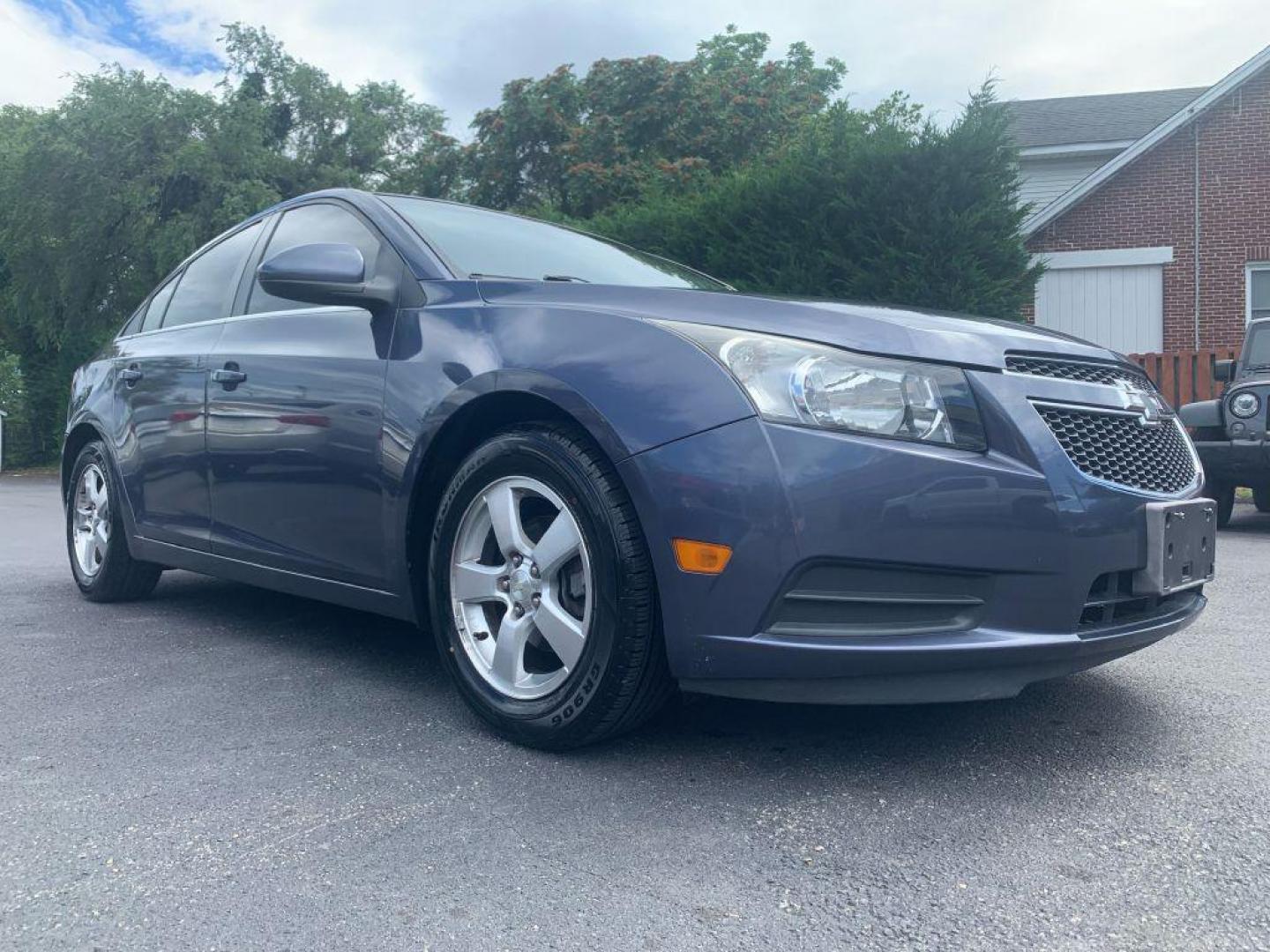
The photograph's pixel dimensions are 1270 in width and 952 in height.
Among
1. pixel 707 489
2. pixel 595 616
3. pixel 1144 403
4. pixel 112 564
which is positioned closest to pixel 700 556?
pixel 707 489

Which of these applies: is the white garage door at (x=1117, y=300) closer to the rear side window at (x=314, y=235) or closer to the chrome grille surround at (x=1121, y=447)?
the rear side window at (x=314, y=235)

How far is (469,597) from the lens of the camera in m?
2.97

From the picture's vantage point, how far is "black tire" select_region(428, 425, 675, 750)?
8.51 feet

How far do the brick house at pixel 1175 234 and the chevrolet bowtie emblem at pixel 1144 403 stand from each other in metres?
16.0

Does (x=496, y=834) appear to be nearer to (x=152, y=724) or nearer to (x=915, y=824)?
(x=915, y=824)

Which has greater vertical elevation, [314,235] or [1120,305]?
[314,235]

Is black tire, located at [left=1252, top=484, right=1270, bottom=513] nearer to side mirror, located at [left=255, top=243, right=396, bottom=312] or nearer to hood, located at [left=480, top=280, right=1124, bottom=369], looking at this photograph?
hood, located at [left=480, top=280, right=1124, bottom=369]

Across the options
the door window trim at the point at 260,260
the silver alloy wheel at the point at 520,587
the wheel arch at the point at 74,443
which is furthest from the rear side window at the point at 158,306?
the silver alloy wheel at the point at 520,587

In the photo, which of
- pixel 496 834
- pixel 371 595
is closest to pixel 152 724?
pixel 371 595

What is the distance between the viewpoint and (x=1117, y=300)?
1862 cm

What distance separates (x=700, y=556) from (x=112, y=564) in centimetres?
346

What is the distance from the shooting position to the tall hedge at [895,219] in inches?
484

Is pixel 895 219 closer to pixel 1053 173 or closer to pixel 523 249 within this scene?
pixel 523 249

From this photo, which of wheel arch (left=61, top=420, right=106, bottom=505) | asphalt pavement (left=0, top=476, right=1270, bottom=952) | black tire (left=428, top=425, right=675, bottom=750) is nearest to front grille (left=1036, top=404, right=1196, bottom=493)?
asphalt pavement (left=0, top=476, right=1270, bottom=952)
